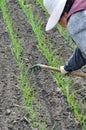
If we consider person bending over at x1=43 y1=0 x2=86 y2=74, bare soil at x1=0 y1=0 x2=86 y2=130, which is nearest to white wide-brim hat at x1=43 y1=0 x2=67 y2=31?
person bending over at x1=43 y1=0 x2=86 y2=74

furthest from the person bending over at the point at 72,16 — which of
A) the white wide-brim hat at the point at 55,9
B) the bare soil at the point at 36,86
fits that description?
the bare soil at the point at 36,86

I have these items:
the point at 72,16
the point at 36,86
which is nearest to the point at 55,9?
the point at 72,16

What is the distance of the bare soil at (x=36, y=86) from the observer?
3133mm

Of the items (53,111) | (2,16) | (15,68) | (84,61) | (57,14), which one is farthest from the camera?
(2,16)

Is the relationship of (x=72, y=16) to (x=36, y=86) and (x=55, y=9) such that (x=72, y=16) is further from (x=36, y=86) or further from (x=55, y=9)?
(x=36, y=86)

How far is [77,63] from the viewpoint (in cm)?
305

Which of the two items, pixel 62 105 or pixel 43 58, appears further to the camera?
pixel 43 58

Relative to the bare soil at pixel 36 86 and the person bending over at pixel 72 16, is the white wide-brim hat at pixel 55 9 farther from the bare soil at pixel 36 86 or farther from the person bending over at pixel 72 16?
the bare soil at pixel 36 86

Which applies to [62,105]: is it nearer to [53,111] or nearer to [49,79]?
[53,111]

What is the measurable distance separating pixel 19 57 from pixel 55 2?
132 centimetres

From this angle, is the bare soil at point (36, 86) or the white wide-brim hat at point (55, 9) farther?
the bare soil at point (36, 86)

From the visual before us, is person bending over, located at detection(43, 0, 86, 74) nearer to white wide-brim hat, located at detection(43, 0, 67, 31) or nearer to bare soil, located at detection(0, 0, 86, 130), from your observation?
white wide-brim hat, located at detection(43, 0, 67, 31)

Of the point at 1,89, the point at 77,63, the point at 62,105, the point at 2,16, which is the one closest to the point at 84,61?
the point at 77,63

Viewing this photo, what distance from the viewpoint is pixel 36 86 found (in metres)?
3.54
